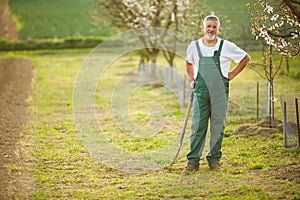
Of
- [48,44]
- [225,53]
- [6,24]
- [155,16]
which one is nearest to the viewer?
[225,53]

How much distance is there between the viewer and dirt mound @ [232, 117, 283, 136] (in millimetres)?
9891

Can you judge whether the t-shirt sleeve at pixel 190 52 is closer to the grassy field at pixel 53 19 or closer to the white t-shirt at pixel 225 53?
the white t-shirt at pixel 225 53

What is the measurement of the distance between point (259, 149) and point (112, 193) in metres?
2.89

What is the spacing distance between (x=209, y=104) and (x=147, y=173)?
3.88ft

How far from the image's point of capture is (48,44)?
38.0 meters

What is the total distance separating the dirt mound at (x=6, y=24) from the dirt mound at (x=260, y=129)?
3098cm

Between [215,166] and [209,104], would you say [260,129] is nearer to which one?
[215,166]

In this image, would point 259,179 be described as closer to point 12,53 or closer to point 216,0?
point 216,0

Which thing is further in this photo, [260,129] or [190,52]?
[260,129]

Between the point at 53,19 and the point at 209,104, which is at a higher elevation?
the point at 53,19

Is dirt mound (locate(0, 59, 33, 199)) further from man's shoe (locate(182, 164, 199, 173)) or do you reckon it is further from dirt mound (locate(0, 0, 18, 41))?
dirt mound (locate(0, 0, 18, 41))

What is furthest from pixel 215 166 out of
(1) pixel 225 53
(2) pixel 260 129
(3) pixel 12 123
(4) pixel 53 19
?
(4) pixel 53 19

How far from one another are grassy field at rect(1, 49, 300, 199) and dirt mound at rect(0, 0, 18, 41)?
87.0ft

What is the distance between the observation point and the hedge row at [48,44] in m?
37.4
